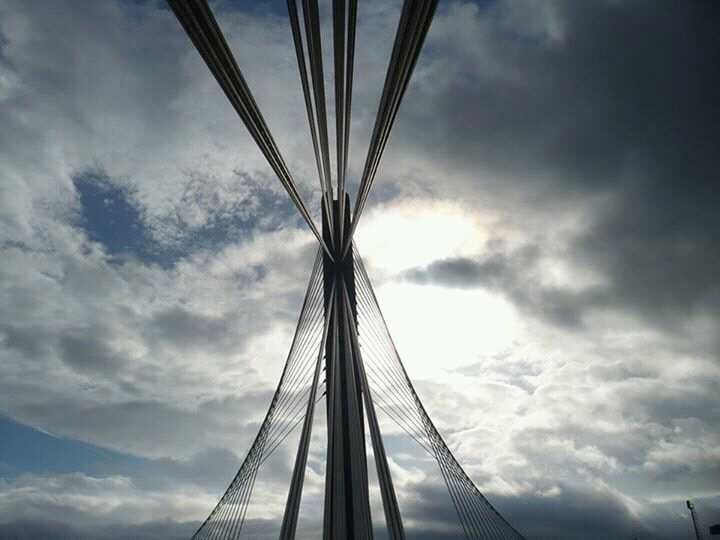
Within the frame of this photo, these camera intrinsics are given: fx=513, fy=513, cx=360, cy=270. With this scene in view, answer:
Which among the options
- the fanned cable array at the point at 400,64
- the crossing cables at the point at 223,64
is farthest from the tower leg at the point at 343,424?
the crossing cables at the point at 223,64

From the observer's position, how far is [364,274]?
2000cm

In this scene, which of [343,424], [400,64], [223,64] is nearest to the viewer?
[223,64]

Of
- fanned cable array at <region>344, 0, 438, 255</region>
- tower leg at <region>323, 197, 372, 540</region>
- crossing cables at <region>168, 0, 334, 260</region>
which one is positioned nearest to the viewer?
crossing cables at <region>168, 0, 334, 260</region>

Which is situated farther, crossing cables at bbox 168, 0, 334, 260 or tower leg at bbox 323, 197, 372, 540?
tower leg at bbox 323, 197, 372, 540

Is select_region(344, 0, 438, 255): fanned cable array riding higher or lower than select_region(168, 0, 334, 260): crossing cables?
higher

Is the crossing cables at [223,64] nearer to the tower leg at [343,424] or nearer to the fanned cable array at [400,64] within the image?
the fanned cable array at [400,64]

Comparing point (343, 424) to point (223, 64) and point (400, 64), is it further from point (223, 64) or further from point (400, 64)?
point (223, 64)

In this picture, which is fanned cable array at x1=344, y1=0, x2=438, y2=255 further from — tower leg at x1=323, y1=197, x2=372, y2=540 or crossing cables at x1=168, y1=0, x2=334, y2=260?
tower leg at x1=323, y1=197, x2=372, y2=540

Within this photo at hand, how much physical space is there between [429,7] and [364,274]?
14.2 m

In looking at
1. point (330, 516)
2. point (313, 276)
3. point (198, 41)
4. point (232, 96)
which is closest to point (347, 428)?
point (330, 516)

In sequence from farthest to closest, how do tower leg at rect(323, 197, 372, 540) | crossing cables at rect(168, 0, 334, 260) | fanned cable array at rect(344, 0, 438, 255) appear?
1. tower leg at rect(323, 197, 372, 540)
2. fanned cable array at rect(344, 0, 438, 255)
3. crossing cables at rect(168, 0, 334, 260)

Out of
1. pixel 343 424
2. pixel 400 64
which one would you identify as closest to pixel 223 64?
pixel 400 64

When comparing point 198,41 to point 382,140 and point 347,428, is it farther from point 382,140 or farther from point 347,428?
point 347,428

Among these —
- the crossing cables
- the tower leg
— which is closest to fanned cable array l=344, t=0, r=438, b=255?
the crossing cables
